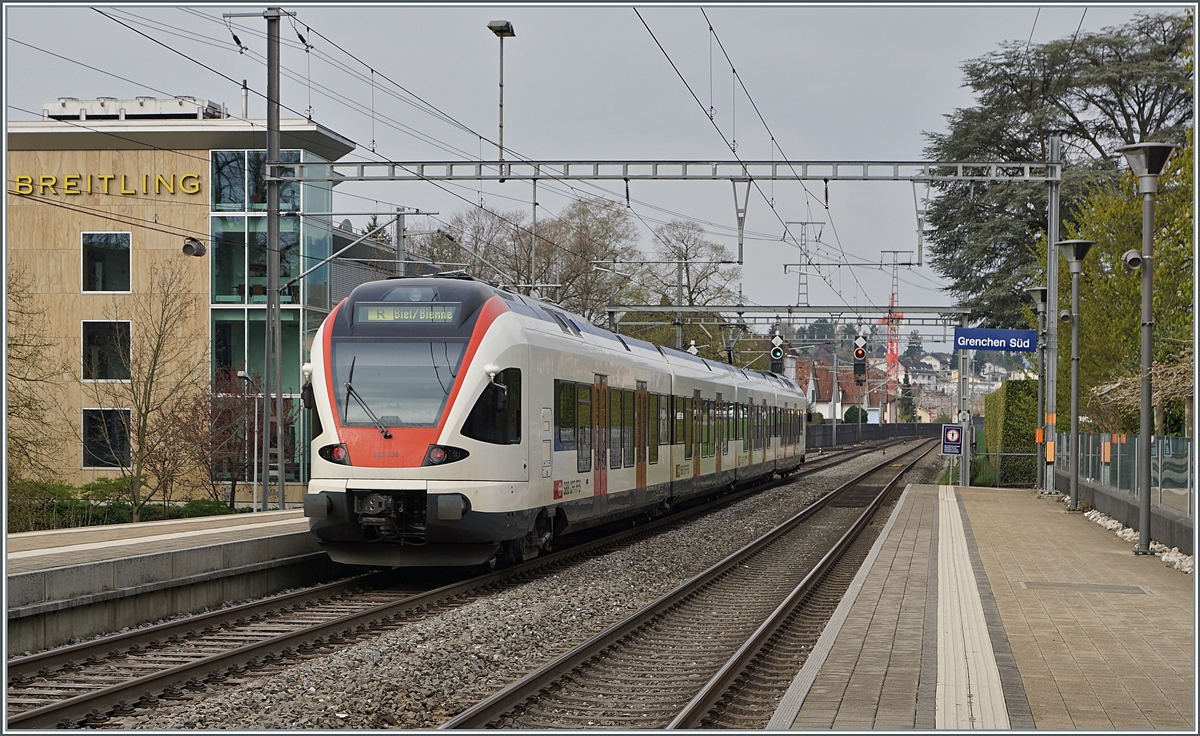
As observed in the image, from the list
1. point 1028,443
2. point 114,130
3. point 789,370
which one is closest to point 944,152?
point 1028,443

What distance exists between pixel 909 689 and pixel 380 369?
7496 millimetres

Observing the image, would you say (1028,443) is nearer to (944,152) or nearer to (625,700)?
(944,152)

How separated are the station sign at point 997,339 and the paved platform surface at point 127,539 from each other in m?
17.0

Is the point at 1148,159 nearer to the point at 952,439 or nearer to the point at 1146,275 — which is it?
the point at 1146,275

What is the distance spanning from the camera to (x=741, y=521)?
81.2ft

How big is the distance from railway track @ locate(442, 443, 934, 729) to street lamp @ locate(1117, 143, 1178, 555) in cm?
378

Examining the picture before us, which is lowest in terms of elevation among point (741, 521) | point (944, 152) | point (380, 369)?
point (741, 521)

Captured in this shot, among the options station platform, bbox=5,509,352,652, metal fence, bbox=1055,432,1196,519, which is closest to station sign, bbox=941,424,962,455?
metal fence, bbox=1055,432,1196,519

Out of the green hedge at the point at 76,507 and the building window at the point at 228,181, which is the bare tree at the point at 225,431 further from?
the building window at the point at 228,181

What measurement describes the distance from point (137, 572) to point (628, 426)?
381 inches

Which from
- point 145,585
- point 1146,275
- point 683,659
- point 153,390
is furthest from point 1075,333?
point 153,390

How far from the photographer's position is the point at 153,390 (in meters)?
34.1

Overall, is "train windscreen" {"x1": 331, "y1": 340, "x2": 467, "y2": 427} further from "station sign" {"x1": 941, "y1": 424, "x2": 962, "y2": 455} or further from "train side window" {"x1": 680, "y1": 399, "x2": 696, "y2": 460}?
"station sign" {"x1": 941, "y1": 424, "x2": 962, "y2": 455}

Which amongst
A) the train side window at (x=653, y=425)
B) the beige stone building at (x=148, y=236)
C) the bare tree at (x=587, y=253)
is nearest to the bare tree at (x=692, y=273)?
the bare tree at (x=587, y=253)
